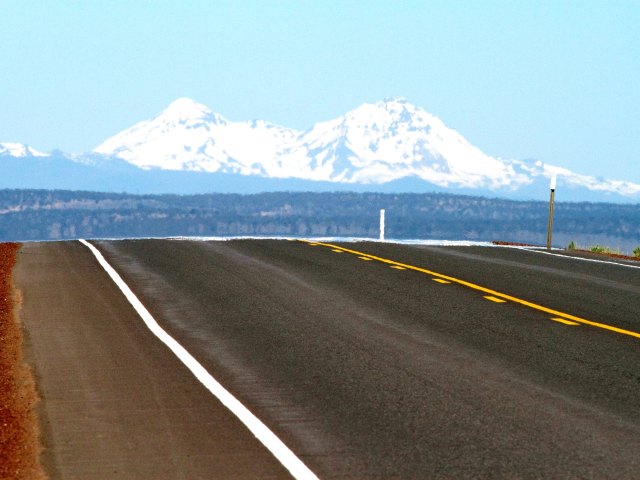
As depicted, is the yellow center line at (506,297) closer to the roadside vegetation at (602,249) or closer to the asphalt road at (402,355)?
the asphalt road at (402,355)

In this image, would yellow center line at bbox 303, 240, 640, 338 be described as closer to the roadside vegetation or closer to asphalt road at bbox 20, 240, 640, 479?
asphalt road at bbox 20, 240, 640, 479

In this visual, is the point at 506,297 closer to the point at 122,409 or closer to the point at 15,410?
the point at 122,409

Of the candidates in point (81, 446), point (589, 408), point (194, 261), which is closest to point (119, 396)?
point (81, 446)

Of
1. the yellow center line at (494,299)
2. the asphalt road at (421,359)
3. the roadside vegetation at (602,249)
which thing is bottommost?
the roadside vegetation at (602,249)

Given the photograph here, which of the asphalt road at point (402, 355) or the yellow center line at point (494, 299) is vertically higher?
Result: the yellow center line at point (494, 299)

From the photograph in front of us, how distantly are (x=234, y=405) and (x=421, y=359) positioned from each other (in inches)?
104

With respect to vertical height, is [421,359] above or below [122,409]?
above

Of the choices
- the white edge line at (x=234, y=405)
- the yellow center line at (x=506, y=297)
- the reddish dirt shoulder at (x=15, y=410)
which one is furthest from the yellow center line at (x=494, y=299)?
the reddish dirt shoulder at (x=15, y=410)

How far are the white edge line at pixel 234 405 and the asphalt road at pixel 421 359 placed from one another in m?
0.10

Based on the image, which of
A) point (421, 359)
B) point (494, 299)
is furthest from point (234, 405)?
point (494, 299)

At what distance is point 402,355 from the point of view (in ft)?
38.5

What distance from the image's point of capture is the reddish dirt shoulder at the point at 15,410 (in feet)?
25.3

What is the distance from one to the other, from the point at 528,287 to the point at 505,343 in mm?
5462

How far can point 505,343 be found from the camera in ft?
41.1
